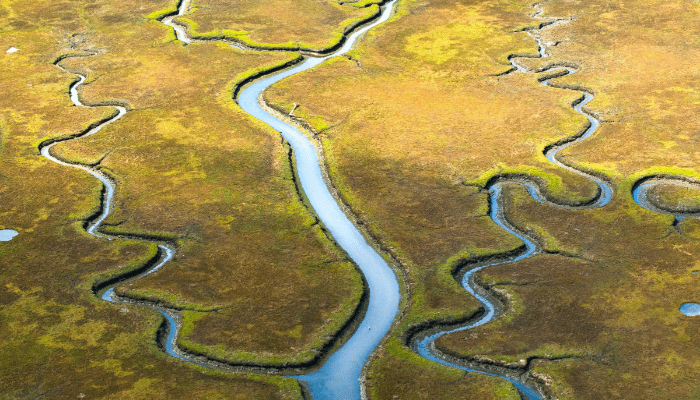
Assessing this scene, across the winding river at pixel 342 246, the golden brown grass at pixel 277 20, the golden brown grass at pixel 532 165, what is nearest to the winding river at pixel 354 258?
the winding river at pixel 342 246

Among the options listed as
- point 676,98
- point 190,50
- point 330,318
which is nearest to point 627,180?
point 676,98

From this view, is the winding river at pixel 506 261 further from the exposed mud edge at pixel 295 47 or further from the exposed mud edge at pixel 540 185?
the exposed mud edge at pixel 295 47

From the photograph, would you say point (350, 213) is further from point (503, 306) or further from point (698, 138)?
point (698, 138)

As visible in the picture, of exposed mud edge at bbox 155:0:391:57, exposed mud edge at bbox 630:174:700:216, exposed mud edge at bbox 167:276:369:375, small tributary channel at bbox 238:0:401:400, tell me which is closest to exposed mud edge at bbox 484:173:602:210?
exposed mud edge at bbox 630:174:700:216

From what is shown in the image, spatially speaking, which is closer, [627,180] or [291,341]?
[291,341]

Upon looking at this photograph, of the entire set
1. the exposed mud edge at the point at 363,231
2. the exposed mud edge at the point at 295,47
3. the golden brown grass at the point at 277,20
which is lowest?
the exposed mud edge at the point at 363,231

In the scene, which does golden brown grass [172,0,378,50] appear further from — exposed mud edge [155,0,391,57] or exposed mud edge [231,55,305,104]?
exposed mud edge [231,55,305,104]

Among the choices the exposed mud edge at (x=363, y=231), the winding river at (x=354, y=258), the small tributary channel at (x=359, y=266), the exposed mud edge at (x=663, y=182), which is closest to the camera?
the small tributary channel at (x=359, y=266)

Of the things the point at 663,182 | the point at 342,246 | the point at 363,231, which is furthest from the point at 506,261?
the point at 663,182
